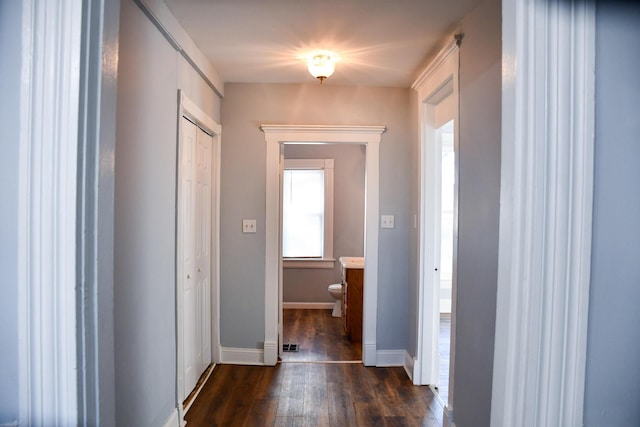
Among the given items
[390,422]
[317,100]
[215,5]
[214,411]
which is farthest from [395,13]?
[214,411]

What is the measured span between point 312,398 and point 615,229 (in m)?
2.42

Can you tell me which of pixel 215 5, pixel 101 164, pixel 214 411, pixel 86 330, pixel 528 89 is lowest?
pixel 214 411

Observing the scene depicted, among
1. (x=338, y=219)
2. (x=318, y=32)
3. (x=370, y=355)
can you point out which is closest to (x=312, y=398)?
(x=370, y=355)

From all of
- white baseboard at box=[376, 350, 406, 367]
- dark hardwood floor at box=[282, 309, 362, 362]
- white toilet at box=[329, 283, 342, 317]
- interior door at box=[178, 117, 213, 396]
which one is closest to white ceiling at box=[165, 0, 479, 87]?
interior door at box=[178, 117, 213, 396]

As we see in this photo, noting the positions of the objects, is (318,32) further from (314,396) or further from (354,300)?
(354,300)

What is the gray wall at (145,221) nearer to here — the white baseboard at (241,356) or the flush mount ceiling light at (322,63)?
the flush mount ceiling light at (322,63)

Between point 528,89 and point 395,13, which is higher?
point 395,13

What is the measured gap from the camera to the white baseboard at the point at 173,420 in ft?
6.73

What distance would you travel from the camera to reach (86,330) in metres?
0.71

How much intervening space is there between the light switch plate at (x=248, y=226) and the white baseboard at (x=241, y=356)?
1050 mm

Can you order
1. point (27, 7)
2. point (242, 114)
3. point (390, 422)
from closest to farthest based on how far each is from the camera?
point (27, 7) → point (390, 422) → point (242, 114)

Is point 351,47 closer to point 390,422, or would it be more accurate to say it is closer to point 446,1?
point 446,1

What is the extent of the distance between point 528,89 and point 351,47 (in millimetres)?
1944

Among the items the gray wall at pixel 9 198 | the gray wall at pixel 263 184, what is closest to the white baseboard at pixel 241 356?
the gray wall at pixel 263 184
